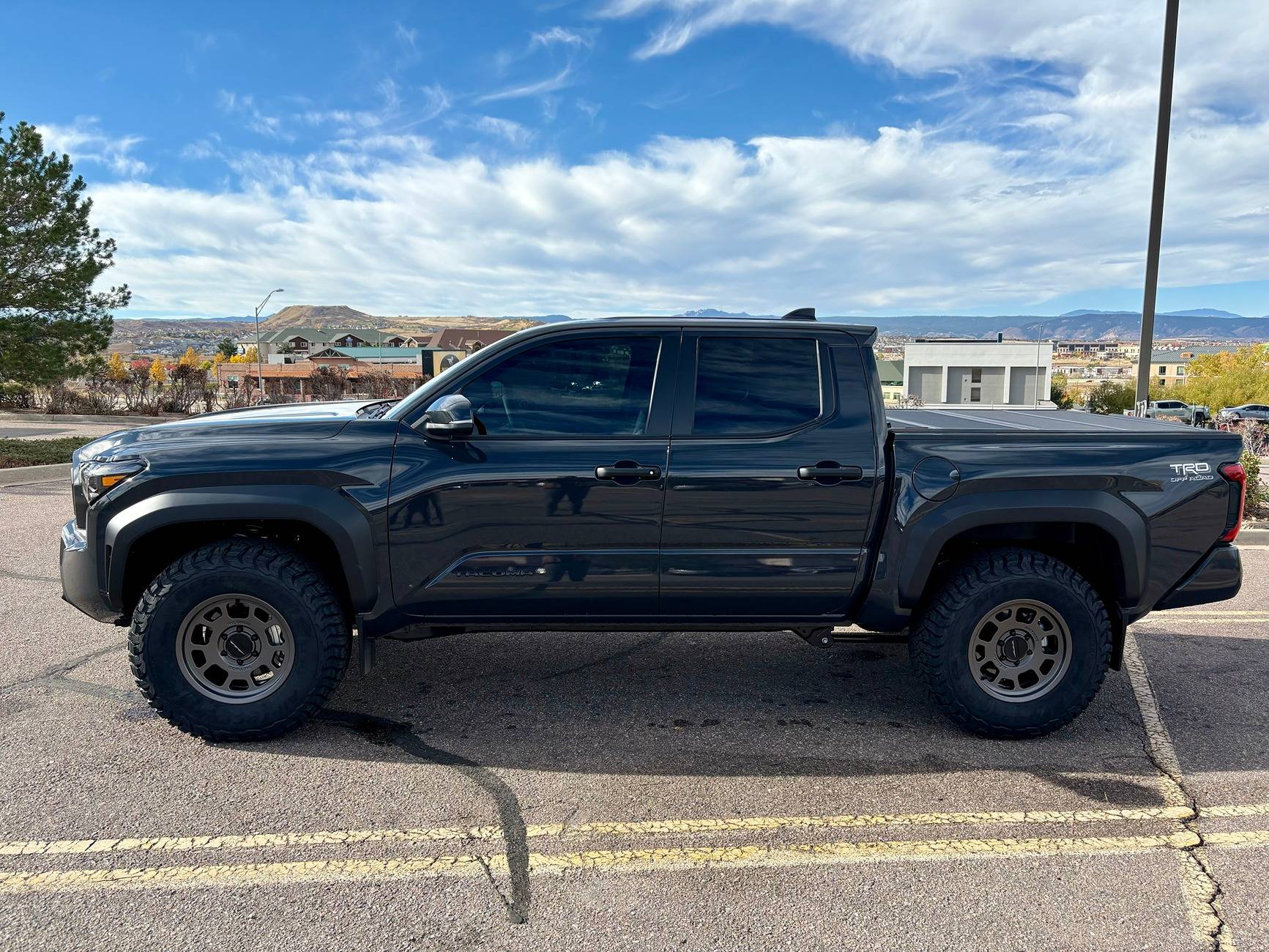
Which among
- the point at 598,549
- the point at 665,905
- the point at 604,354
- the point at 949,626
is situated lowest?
the point at 665,905

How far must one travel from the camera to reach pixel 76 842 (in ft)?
10.3

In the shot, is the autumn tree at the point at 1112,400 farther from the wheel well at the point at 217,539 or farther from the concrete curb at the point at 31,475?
the wheel well at the point at 217,539

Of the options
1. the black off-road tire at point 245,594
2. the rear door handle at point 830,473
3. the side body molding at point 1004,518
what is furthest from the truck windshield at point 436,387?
the side body molding at point 1004,518

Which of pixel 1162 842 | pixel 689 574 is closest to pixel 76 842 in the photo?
pixel 689 574

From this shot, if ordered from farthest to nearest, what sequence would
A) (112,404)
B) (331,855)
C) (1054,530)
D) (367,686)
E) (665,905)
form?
(112,404) → (367,686) → (1054,530) → (331,855) → (665,905)

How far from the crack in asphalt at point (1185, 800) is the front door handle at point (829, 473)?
6.00ft

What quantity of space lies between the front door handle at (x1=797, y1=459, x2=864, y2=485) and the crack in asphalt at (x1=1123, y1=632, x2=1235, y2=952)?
183 centimetres

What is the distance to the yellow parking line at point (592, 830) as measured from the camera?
3127 mm

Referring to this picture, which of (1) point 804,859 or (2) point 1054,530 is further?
(2) point 1054,530

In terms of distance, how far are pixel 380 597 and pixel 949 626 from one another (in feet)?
8.52

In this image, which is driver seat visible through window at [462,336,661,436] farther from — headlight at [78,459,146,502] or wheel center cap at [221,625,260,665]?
headlight at [78,459,146,502]

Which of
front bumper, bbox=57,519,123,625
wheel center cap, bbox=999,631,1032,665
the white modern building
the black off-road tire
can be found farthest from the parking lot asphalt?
the white modern building

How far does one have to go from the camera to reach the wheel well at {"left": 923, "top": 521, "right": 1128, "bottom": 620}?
4.12 metres

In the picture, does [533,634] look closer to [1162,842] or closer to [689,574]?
[689,574]
